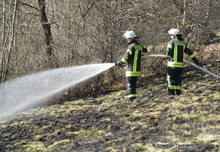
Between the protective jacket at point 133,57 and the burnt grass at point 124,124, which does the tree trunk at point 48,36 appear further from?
the protective jacket at point 133,57

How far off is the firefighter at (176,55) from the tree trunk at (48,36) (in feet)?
13.3

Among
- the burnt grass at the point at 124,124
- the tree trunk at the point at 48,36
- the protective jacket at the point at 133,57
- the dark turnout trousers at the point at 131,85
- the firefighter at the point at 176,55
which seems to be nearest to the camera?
the burnt grass at the point at 124,124

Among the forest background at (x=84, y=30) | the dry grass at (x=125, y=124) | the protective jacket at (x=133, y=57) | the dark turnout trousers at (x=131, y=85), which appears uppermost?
the forest background at (x=84, y=30)

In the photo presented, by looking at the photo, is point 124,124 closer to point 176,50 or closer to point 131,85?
point 131,85

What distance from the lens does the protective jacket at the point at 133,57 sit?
223 inches

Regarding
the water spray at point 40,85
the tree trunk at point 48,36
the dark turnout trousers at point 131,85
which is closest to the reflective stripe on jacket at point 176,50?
the dark turnout trousers at point 131,85

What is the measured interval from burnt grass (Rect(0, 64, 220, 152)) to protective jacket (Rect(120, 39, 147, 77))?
111 centimetres

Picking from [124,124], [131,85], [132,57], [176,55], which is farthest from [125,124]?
[176,55]

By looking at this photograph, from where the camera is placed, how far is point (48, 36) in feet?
29.0

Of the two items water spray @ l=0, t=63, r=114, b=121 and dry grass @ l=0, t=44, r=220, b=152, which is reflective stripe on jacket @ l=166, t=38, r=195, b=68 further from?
water spray @ l=0, t=63, r=114, b=121

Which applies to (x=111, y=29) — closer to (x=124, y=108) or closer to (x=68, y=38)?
(x=68, y=38)

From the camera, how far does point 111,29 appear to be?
28.7 ft

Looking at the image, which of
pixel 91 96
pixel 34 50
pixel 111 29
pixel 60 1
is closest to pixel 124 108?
pixel 91 96

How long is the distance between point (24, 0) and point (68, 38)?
2.45m
